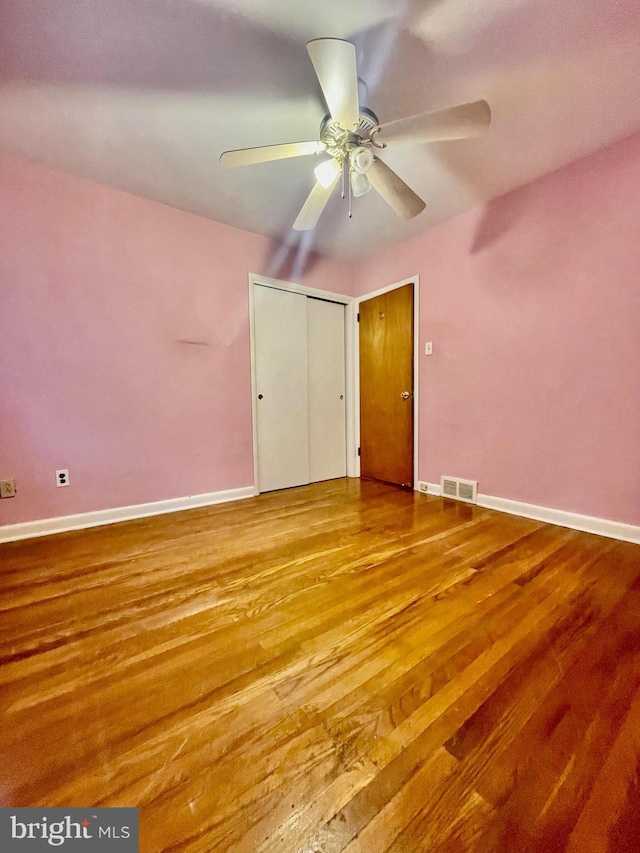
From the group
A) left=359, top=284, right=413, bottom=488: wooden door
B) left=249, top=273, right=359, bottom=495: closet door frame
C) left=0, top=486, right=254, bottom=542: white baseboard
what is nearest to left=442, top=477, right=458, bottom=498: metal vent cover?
left=359, top=284, right=413, bottom=488: wooden door

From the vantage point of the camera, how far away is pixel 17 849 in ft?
1.96

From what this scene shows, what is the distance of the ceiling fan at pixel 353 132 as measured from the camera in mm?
1114

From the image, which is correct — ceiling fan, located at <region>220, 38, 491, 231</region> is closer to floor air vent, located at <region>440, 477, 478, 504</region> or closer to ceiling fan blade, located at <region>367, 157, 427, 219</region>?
ceiling fan blade, located at <region>367, 157, 427, 219</region>

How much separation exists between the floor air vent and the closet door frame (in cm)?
111

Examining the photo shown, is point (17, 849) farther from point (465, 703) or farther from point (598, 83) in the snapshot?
point (598, 83)

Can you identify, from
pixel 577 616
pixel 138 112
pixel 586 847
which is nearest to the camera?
pixel 586 847

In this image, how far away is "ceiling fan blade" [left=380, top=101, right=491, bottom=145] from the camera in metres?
1.24

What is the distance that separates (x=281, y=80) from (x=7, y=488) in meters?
2.73

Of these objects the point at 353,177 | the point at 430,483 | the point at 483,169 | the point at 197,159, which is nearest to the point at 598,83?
the point at 483,169

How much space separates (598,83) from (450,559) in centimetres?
243

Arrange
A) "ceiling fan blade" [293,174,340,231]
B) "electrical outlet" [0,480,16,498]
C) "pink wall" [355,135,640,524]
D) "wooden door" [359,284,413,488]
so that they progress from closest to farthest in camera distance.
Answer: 1. "ceiling fan blade" [293,174,340,231]
2. "pink wall" [355,135,640,524]
3. "electrical outlet" [0,480,16,498]
4. "wooden door" [359,284,413,488]

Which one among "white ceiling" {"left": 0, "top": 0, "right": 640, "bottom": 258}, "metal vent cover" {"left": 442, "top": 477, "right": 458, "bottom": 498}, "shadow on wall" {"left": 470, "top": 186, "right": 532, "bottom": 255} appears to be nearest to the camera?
"white ceiling" {"left": 0, "top": 0, "right": 640, "bottom": 258}

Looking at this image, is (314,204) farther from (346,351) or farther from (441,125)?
(346,351)

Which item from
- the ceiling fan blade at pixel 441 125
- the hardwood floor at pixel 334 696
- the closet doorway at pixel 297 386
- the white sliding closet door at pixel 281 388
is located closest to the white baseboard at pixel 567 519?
the hardwood floor at pixel 334 696
